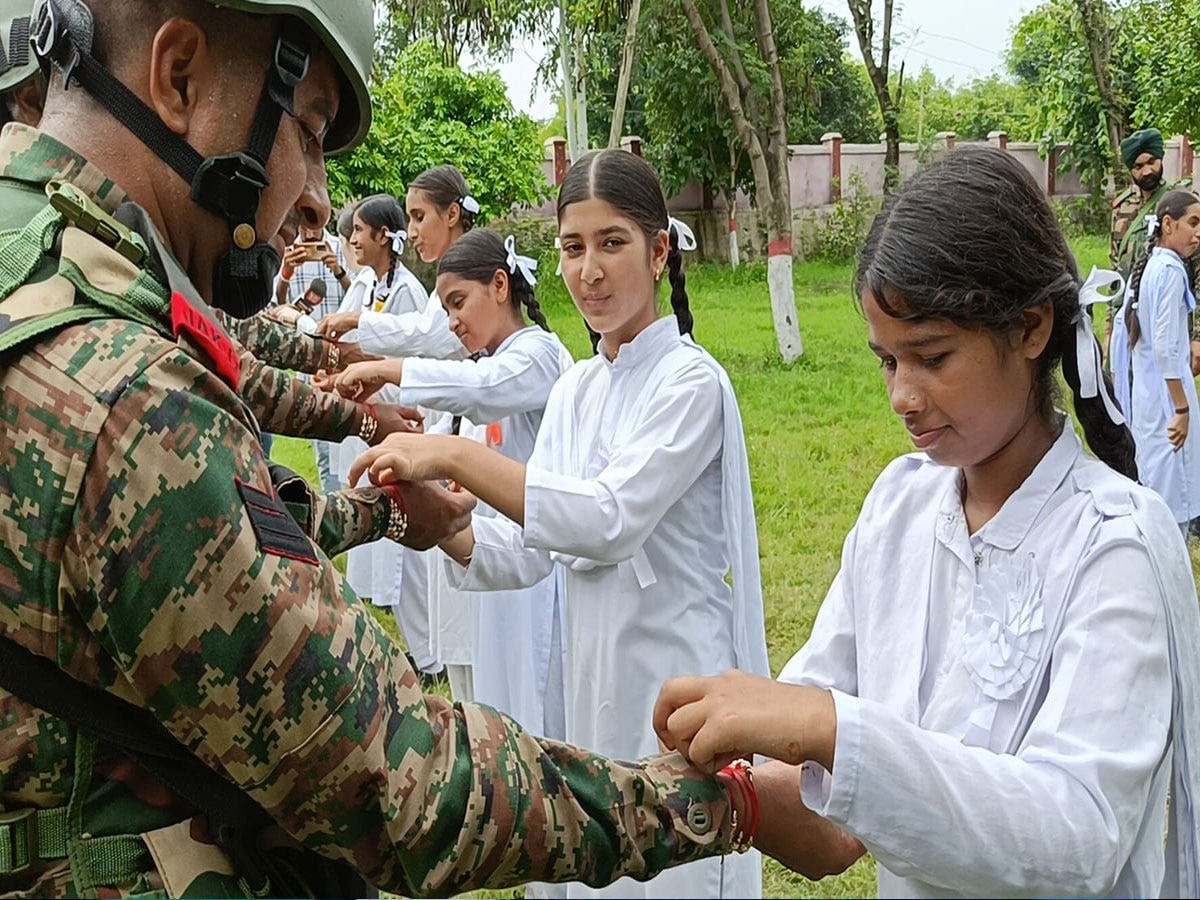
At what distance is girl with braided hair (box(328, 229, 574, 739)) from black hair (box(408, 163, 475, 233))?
1521 millimetres

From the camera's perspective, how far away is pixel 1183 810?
1.84 metres

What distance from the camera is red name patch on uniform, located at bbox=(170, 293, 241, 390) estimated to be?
154 cm

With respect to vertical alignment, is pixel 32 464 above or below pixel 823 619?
above

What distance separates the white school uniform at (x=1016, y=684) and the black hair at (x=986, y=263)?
14 cm

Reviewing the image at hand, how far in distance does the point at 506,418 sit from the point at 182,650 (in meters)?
3.29

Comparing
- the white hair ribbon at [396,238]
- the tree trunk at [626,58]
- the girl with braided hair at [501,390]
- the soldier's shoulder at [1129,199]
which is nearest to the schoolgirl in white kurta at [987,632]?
the girl with braided hair at [501,390]

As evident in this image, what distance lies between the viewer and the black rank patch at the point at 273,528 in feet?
4.76

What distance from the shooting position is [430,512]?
112 inches

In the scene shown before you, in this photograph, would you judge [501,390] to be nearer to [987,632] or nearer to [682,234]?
[682,234]

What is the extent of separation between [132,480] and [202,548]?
0.37ft

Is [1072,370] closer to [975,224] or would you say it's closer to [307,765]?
[975,224]

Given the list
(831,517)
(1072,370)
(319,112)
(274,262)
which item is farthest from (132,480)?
(831,517)

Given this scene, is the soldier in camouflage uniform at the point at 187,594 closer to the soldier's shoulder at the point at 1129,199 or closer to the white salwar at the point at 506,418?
the white salwar at the point at 506,418

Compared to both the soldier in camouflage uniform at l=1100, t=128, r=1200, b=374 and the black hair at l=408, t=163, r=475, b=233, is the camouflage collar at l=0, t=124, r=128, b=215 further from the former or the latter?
the soldier in camouflage uniform at l=1100, t=128, r=1200, b=374
